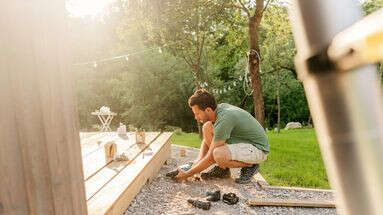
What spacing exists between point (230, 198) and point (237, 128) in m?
1.15

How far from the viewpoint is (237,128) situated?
621 centimetres

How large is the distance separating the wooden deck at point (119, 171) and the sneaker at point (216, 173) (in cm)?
82

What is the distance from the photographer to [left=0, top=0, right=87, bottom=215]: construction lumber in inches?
75.0

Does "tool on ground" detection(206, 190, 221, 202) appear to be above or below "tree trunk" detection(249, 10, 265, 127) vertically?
below

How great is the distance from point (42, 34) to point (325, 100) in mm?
1633

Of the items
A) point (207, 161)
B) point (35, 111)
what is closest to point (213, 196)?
point (207, 161)

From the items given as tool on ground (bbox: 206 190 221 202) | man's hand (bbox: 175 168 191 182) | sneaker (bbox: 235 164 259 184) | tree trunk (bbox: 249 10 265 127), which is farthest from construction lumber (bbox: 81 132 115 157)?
tree trunk (bbox: 249 10 265 127)

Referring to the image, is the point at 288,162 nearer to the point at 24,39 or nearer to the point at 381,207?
the point at 24,39

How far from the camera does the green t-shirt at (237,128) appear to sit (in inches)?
229

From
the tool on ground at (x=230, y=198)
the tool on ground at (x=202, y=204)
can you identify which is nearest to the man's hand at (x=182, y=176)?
the tool on ground at (x=230, y=198)

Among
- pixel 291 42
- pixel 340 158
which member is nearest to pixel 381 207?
pixel 340 158

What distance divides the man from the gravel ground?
0.74 feet

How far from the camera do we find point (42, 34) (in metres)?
1.97

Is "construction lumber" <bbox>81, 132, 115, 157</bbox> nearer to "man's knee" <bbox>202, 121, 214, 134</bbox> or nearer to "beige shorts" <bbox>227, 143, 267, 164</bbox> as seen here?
"man's knee" <bbox>202, 121, 214, 134</bbox>
